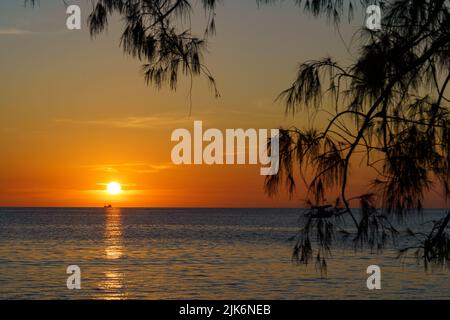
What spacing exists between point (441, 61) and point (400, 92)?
39 centimetres

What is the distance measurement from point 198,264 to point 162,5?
29.2 m

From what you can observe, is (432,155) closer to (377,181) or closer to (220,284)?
(377,181)

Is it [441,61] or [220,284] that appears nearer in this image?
[441,61]

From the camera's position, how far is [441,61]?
4.40 m

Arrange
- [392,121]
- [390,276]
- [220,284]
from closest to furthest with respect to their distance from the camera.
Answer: [392,121]
[220,284]
[390,276]

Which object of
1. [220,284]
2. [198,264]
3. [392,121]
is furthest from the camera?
[198,264]

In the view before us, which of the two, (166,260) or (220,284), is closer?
(220,284)

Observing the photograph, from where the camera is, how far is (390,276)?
1077 inches

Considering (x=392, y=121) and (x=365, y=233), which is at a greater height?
(x=392, y=121)

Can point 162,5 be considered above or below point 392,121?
above

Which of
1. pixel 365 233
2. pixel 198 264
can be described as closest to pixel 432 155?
pixel 365 233
